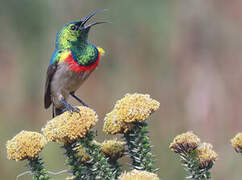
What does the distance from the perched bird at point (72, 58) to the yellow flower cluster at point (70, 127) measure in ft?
3.89

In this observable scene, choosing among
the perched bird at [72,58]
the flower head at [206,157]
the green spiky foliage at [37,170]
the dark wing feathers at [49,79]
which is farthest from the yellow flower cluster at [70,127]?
the dark wing feathers at [49,79]

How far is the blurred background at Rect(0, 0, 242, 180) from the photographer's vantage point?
5.64 m

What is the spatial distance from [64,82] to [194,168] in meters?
1.70

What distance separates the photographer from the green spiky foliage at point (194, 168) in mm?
2178

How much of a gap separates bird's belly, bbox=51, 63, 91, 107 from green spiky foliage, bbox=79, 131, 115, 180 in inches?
53.9

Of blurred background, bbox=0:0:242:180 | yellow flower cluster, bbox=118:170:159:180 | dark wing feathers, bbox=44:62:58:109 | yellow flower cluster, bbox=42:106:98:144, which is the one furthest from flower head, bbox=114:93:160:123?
blurred background, bbox=0:0:242:180

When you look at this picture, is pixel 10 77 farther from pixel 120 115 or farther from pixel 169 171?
pixel 120 115

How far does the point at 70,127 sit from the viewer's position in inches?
84.4

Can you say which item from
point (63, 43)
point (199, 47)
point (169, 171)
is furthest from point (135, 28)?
point (63, 43)

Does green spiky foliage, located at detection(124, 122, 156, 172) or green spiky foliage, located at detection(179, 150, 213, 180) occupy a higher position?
green spiky foliage, located at detection(124, 122, 156, 172)

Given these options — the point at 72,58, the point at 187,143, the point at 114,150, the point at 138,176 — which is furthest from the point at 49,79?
the point at 138,176

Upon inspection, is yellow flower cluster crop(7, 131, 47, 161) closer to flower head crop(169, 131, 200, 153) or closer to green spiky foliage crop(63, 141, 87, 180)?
green spiky foliage crop(63, 141, 87, 180)

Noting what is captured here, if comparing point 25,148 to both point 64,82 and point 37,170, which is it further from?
point 64,82

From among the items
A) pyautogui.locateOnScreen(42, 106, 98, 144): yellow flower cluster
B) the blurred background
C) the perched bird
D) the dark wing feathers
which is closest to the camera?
pyautogui.locateOnScreen(42, 106, 98, 144): yellow flower cluster
